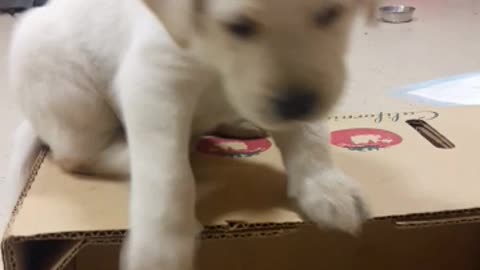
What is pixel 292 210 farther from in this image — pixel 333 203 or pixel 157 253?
pixel 157 253

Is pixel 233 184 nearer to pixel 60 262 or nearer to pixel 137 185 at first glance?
pixel 137 185

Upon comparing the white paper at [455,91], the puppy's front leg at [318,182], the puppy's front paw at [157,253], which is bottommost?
the white paper at [455,91]

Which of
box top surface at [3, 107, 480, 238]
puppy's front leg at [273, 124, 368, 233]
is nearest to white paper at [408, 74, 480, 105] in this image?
box top surface at [3, 107, 480, 238]

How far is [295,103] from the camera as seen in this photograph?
871 mm

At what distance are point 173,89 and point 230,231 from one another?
0.19 metres

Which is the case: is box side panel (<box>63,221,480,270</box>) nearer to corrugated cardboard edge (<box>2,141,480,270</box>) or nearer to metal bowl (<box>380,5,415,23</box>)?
corrugated cardboard edge (<box>2,141,480,270</box>)

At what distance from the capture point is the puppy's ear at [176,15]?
2.95 feet

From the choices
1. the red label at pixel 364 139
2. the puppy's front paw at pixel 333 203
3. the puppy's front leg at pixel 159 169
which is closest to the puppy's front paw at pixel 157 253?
the puppy's front leg at pixel 159 169

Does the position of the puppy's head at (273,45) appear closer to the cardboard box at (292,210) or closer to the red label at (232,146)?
the cardboard box at (292,210)

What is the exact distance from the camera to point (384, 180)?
1.13 meters

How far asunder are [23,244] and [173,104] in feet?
0.82

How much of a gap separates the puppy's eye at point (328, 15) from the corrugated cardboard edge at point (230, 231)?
0.26m

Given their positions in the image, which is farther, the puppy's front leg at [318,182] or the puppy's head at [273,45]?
the puppy's front leg at [318,182]

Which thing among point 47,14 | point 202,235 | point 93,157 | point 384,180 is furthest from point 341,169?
point 47,14
